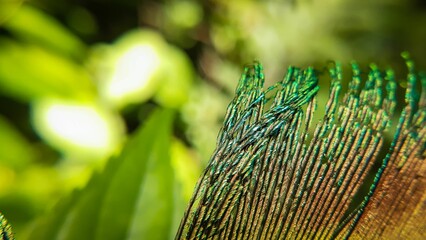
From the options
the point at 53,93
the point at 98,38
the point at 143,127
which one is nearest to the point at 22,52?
the point at 53,93

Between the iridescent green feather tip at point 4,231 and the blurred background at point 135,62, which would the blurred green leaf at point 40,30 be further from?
the iridescent green feather tip at point 4,231

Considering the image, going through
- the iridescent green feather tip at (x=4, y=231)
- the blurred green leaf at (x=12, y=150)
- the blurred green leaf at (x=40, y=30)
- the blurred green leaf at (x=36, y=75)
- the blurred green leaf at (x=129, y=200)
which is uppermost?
the blurred green leaf at (x=40, y=30)

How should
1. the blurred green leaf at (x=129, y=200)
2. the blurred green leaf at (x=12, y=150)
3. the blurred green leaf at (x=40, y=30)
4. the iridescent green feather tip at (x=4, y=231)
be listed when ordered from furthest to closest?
1. the blurred green leaf at (x=40, y=30)
2. the blurred green leaf at (x=12, y=150)
3. the blurred green leaf at (x=129, y=200)
4. the iridescent green feather tip at (x=4, y=231)

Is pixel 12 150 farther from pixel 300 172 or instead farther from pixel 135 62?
pixel 300 172

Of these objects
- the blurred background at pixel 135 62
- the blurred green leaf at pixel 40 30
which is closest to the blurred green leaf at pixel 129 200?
the blurred background at pixel 135 62

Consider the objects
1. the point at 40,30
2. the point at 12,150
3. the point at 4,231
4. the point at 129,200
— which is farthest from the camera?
the point at 40,30

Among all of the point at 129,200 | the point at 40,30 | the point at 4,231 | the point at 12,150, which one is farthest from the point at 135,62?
the point at 4,231

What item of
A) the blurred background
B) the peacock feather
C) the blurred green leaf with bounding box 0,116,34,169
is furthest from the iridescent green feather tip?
the blurred green leaf with bounding box 0,116,34,169
